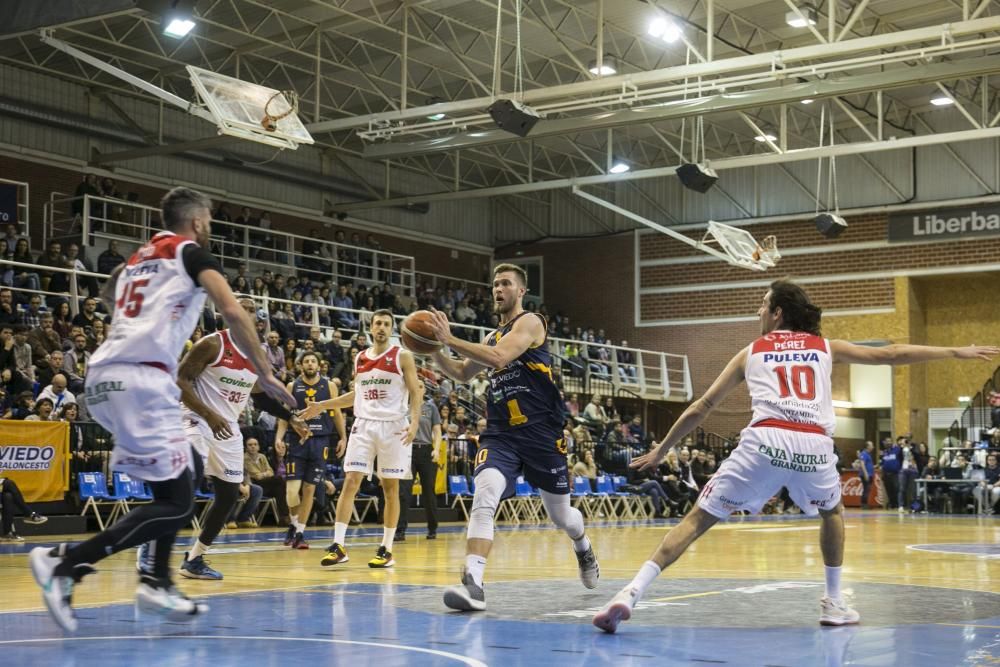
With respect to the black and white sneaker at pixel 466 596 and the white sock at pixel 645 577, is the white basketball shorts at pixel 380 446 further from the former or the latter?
the white sock at pixel 645 577

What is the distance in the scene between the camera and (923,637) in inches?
227

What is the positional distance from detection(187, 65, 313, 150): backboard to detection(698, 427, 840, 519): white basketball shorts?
14313 millimetres

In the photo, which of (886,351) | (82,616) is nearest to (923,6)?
(886,351)

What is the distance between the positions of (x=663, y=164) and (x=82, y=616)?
32804 mm

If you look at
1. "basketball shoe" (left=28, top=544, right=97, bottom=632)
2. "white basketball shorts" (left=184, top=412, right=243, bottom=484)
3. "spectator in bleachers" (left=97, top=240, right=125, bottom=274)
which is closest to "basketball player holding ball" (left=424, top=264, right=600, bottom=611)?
"white basketball shorts" (left=184, top=412, right=243, bottom=484)

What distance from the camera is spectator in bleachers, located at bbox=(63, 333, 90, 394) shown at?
17.5 meters

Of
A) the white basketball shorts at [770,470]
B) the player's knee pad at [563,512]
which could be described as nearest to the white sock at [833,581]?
the white basketball shorts at [770,470]

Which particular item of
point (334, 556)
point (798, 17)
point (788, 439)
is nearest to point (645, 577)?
point (788, 439)

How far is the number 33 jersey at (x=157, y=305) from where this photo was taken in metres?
5.25

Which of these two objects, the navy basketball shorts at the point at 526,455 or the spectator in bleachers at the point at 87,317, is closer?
the navy basketball shorts at the point at 526,455

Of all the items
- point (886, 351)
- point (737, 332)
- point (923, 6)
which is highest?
point (923, 6)

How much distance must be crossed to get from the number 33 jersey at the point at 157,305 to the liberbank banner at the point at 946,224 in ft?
105

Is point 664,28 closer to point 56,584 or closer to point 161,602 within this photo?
point 161,602

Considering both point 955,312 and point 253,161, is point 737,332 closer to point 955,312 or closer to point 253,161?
point 955,312
